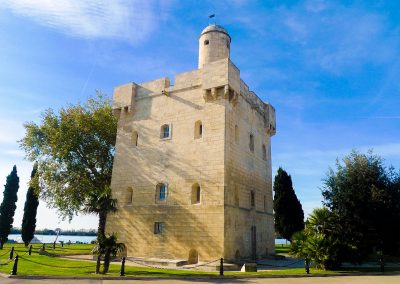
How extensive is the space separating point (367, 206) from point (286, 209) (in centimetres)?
1686

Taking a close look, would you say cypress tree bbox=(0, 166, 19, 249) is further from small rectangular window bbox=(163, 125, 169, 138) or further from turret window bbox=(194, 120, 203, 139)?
turret window bbox=(194, 120, 203, 139)

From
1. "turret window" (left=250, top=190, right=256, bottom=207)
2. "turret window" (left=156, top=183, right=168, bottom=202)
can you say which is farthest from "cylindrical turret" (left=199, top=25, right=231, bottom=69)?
"turret window" (left=250, top=190, right=256, bottom=207)

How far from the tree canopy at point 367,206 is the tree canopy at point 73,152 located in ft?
63.1

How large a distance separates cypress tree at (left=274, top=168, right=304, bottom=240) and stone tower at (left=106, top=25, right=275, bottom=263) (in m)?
10.2

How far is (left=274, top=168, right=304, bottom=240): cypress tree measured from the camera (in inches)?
1348

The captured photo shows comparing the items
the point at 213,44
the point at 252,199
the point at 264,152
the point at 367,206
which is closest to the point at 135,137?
the point at 213,44

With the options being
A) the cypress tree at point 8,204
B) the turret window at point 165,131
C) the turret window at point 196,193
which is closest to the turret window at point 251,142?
the turret window at point 196,193

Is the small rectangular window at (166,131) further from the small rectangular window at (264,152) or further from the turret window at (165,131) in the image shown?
the small rectangular window at (264,152)

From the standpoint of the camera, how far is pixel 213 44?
940 inches

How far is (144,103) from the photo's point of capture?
24.4 m

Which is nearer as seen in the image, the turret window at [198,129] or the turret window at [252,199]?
the turret window at [198,129]

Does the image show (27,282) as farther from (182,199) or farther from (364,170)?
(364,170)

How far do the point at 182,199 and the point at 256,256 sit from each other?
681 cm

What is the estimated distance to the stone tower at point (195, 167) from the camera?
18969mm
